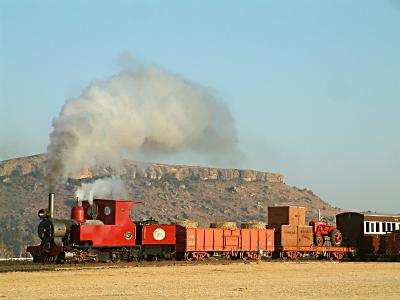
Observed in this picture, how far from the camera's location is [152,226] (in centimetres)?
4000

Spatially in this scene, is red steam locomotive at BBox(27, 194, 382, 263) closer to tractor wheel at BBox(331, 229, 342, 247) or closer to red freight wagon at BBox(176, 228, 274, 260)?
red freight wagon at BBox(176, 228, 274, 260)

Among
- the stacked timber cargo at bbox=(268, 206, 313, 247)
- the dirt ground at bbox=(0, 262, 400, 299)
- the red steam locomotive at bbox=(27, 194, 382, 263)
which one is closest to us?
the dirt ground at bbox=(0, 262, 400, 299)

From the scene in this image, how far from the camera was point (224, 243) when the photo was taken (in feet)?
145

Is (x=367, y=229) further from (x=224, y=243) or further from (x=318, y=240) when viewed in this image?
(x=224, y=243)

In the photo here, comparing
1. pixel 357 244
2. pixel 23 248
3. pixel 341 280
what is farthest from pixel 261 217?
pixel 341 280

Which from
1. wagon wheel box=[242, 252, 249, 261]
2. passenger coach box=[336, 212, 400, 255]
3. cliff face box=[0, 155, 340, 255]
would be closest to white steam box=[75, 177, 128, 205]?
wagon wheel box=[242, 252, 249, 261]

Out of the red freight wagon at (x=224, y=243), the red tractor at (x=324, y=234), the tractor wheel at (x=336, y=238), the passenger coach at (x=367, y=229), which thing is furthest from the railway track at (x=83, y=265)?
the passenger coach at (x=367, y=229)

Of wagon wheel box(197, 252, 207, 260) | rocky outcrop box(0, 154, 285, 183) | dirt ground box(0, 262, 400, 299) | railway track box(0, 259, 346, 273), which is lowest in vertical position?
dirt ground box(0, 262, 400, 299)

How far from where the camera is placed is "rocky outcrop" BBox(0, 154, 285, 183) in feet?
465

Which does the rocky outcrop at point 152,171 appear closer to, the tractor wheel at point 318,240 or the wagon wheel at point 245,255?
the tractor wheel at point 318,240

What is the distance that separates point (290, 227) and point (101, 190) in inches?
556

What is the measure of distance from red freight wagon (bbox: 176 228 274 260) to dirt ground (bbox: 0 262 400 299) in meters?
4.90

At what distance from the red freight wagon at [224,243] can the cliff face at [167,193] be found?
171ft

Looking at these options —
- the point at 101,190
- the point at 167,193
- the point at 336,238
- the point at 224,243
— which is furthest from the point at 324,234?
the point at 167,193
